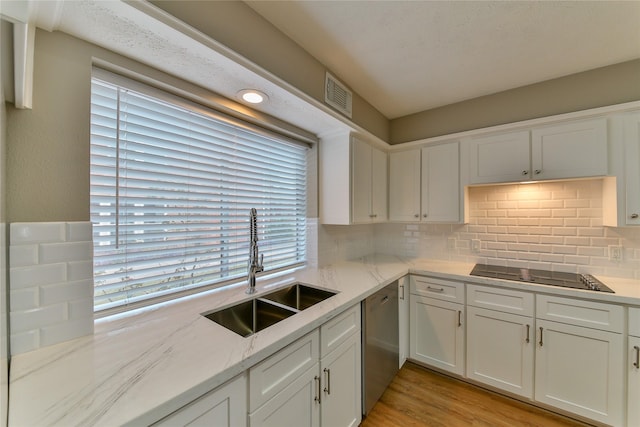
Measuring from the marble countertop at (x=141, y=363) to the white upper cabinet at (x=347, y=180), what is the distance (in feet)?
2.93

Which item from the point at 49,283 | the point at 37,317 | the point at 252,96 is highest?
the point at 252,96

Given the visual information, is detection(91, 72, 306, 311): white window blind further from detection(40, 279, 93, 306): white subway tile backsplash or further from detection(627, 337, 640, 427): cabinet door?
detection(627, 337, 640, 427): cabinet door

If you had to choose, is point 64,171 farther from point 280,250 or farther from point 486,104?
point 486,104

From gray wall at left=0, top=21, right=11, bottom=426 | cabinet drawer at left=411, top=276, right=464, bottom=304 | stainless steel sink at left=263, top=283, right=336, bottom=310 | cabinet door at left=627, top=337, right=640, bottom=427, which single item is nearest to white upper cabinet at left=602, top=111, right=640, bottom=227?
cabinet door at left=627, top=337, right=640, bottom=427

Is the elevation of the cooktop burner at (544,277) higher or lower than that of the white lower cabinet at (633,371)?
higher

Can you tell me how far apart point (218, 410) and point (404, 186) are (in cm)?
239

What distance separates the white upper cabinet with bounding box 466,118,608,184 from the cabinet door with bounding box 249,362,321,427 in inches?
83.0

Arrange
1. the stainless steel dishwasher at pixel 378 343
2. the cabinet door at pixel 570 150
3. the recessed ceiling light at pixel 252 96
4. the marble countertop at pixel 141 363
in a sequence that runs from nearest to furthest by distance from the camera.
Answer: the marble countertop at pixel 141 363 → the recessed ceiling light at pixel 252 96 → the stainless steel dishwasher at pixel 378 343 → the cabinet door at pixel 570 150

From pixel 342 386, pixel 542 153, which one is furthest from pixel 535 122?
pixel 342 386

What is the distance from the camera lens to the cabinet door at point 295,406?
3.15ft

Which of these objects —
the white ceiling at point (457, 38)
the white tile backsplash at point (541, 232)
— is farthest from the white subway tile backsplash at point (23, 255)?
the white tile backsplash at point (541, 232)

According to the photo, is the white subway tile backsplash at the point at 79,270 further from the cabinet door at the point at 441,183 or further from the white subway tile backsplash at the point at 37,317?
the cabinet door at the point at 441,183

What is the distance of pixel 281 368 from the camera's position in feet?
3.40

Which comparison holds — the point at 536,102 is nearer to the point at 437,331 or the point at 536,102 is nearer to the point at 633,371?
the point at 633,371
